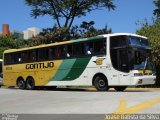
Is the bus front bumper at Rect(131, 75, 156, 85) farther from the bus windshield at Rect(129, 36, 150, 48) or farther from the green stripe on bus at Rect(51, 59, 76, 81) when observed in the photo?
the green stripe on bus at Rect(51, 59, 76, 81)

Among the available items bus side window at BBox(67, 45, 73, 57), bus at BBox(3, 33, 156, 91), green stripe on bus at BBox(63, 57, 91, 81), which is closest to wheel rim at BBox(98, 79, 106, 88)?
bus at BBox(3, 33, 156, 91)

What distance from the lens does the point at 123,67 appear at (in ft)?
78.1

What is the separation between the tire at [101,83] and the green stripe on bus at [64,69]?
6.48 feet

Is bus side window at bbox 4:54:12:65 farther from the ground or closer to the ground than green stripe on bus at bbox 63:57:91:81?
farther from the ground

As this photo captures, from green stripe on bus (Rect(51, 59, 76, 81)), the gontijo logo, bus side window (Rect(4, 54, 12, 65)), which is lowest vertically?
green stripe on bus (Rect(51, 59, 76, 81))

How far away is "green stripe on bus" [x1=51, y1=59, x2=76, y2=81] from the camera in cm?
2655

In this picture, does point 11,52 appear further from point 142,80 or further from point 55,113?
point 55,113

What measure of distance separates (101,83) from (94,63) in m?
1.16

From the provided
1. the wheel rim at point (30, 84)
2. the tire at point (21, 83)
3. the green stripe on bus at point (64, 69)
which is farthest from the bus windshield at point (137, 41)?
the tire at point (21, 83)

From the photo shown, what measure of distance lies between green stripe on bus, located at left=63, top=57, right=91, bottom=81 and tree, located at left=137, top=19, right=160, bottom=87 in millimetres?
8408

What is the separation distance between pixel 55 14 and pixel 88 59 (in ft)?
98.2

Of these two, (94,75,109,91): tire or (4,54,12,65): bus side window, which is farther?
(4,54,12,65): bus side window

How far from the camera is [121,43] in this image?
78.3ft

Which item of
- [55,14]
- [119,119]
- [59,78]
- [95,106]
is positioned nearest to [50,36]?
[55,14]
